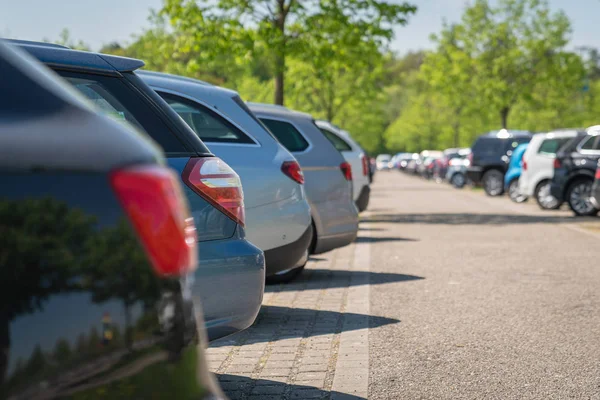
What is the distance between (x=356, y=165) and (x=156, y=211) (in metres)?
15.9

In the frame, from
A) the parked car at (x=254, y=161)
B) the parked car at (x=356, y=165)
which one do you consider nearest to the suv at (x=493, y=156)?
the parked car at (x=356, y=165)

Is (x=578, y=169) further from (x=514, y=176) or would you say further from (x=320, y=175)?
(x=320, y=175)

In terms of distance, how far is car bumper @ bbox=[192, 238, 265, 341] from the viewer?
4.65m

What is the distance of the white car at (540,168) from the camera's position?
85.5 feet

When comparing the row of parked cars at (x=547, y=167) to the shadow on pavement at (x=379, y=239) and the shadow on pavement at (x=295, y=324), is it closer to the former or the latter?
the shadow on pavement at (x=379, y=239)

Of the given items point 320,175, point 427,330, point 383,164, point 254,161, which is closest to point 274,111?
point 320,175

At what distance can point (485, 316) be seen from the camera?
820 cm

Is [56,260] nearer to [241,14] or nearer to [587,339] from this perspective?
[587,339]

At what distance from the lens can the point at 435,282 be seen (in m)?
10.5

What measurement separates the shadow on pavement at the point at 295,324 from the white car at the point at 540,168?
1825 centimetres

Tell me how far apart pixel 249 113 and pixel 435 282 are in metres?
2.97


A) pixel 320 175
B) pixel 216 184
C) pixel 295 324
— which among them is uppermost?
pixel 216 184

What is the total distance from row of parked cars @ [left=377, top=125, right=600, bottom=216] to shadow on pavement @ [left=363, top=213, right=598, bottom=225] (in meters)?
0.66

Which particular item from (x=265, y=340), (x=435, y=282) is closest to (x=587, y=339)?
(x=265, y=340)
